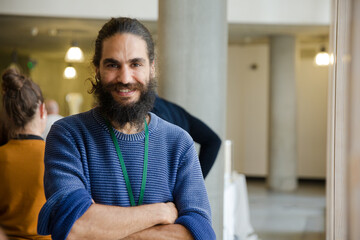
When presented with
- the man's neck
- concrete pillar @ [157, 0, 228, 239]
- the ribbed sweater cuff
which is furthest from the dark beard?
concrete pillar @ [157, 0, 228, 239]

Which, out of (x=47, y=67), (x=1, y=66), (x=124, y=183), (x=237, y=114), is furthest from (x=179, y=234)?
(x=47, y=67)

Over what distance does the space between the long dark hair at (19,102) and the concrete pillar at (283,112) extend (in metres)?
9.11

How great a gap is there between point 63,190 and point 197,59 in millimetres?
2073

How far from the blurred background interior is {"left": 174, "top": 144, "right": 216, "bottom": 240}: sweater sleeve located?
5.26 metres

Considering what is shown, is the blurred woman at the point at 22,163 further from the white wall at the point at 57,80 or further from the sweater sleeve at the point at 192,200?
the white wall at the point at 57,80

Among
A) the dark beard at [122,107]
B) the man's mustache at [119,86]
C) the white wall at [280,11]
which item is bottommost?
the dark beard at [122,107]

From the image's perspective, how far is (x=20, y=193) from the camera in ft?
7.34

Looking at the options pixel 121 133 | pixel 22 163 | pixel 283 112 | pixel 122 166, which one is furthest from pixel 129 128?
pixel 283 112

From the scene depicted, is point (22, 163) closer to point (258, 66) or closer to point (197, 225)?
point (197, 225)

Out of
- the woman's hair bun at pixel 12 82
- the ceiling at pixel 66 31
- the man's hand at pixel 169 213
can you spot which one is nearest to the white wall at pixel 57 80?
the ceiling at pixel 66 31

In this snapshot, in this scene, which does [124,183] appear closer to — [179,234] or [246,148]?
[179,234]

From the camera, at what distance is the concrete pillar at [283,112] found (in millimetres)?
10984

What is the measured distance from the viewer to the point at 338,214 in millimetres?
2230

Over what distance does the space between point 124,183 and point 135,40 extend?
0.51 meters
